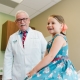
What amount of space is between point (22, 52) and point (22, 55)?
35mm

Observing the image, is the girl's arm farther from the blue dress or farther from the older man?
the older man

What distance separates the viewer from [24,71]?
1424 mm

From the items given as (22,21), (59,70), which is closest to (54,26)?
(59,70)

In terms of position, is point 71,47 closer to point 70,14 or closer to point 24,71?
point 70,14

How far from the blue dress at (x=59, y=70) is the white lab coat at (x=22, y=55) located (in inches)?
19.0

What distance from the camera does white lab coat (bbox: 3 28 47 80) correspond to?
4.75 ft

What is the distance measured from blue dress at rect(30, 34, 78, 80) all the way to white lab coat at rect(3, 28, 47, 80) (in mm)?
483

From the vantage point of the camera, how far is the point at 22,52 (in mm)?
1482

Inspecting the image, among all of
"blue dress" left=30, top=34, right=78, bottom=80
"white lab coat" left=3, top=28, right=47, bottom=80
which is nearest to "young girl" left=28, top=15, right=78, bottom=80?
"blue dress" left=30, top=34, right=78, bottom=80

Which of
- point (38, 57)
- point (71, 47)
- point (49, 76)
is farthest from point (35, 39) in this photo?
point (71, 47)

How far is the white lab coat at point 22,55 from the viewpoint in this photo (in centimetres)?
145

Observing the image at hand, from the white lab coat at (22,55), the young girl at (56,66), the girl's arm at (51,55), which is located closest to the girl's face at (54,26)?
the young girl at (56,66)

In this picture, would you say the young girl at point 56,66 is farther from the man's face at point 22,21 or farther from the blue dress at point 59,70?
the man's face at point 22,21

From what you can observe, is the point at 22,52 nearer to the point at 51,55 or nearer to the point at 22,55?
the point at 22,55
